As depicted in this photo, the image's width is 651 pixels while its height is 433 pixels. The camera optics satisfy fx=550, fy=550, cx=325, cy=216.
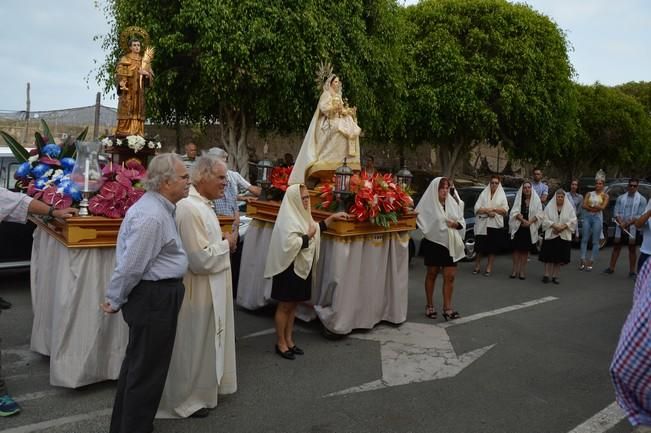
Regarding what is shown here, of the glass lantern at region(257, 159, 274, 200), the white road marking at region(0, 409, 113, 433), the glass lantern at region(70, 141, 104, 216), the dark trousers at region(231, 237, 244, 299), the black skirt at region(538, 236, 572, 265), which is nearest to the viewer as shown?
the white road marking at region(0, 409, 113, 433)

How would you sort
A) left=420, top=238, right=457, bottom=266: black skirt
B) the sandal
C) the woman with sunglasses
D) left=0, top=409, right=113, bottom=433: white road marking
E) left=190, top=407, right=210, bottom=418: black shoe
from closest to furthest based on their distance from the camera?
1. left=0, top=409, right=113, bottom=433: white road marking
2. left=190, top=407, right=210, bottom=418: black shoe
3. left=420, top=238, right=457, bottom=266: black skirt
4. the sandal
5. the woman with sunglasses

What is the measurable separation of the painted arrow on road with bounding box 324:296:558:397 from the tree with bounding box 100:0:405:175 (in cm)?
841

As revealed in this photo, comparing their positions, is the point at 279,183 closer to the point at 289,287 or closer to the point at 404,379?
the point at 289,287

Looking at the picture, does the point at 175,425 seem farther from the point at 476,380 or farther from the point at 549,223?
the point at 549,223

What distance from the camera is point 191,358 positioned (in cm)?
397

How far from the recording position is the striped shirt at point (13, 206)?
3896 mm

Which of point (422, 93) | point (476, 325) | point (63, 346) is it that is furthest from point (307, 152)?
point (422, 93)

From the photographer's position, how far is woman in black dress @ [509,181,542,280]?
32.9 feet

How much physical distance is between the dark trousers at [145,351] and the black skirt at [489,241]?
779 cm

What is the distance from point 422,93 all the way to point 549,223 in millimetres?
9743

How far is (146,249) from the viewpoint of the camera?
10.7 feet

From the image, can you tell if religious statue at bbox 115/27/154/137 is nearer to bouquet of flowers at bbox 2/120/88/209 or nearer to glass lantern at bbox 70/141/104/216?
bouquet of flowers at bbox 2/120/88/209

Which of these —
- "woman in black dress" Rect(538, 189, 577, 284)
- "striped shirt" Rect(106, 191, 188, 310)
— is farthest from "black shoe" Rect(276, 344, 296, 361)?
"woman in black dress" Rect(538, 189, 577, 284)

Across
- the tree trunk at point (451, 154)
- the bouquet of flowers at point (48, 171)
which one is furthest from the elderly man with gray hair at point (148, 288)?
the tree trunk at point (451, 154)
